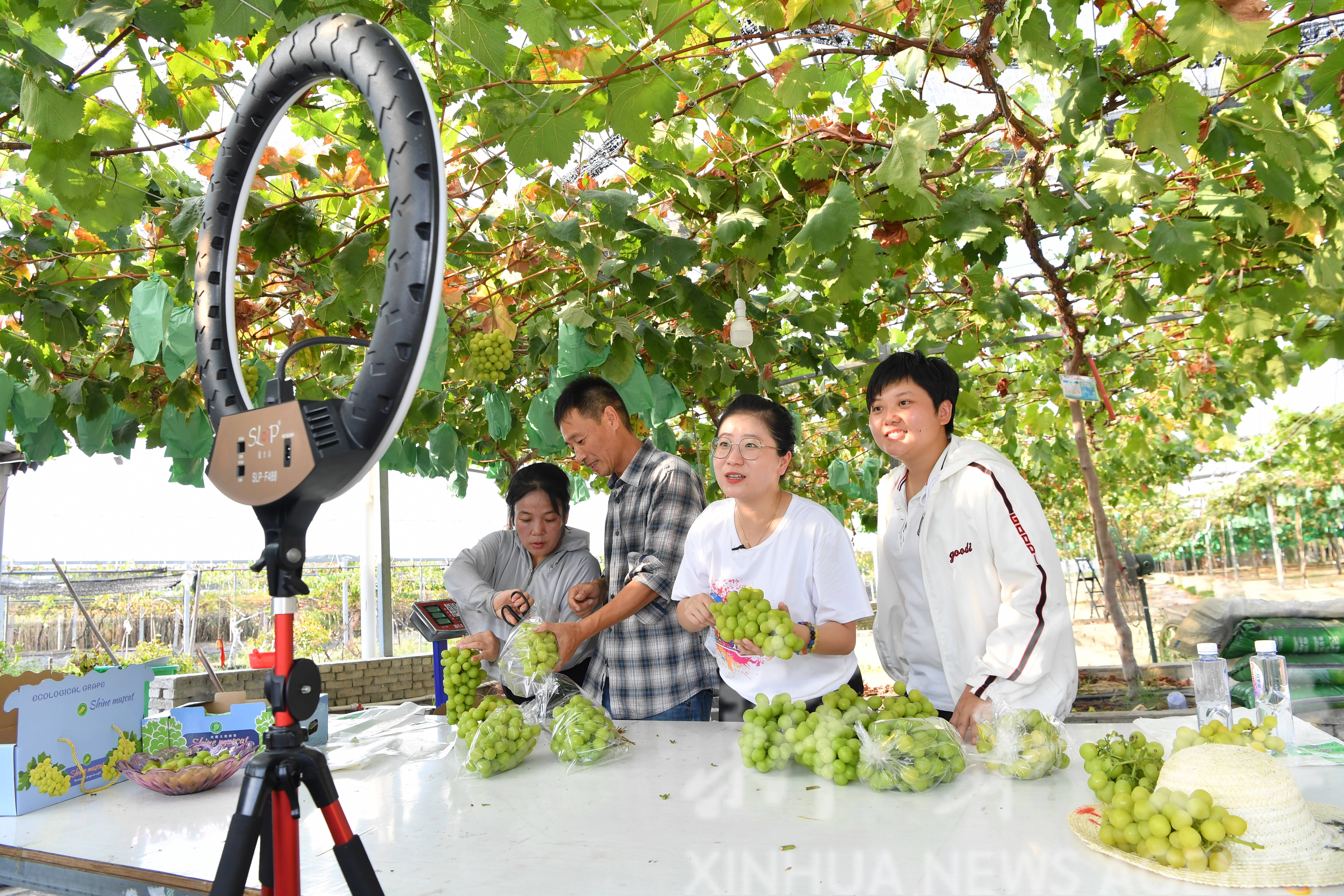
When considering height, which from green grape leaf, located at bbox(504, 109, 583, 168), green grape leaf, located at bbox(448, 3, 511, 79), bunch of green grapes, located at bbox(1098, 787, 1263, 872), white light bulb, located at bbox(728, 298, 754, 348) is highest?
green grape leaf, located at bbox(448, 3, 511, 79)

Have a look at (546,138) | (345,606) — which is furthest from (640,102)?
(345,606)

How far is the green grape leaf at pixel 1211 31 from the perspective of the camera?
1504 mm

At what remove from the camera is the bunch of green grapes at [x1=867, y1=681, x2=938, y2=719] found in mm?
1668

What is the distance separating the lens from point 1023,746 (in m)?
1.59

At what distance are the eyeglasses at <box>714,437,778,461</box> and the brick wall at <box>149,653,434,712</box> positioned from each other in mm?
4809

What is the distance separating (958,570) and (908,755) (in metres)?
0.66

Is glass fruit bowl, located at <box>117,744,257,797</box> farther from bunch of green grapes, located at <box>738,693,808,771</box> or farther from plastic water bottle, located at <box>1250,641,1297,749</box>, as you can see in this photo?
plastic water bottle, located at <box>1250,641,1297,749</box>

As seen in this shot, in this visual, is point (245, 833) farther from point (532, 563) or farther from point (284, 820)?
point (532, 563)

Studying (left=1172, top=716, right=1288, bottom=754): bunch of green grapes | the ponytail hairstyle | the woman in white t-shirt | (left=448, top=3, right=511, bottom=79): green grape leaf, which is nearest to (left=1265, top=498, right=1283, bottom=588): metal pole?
the ponytail hairstyle

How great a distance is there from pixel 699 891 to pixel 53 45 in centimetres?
236

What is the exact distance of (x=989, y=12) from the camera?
74.6 inches

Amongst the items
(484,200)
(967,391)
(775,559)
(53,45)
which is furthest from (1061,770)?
(967,391)

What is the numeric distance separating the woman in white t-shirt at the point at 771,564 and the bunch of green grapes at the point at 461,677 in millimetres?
593

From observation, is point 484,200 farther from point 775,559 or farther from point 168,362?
point 775,559
